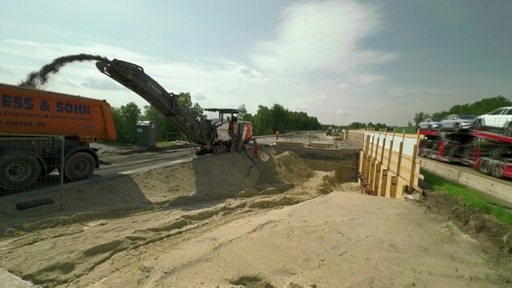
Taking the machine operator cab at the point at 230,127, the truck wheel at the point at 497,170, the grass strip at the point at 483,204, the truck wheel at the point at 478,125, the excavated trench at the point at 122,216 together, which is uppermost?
the truck wheel at the point at 478,125

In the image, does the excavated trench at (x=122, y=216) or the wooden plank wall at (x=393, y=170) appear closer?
the excavated trench at (x=122, y=216)

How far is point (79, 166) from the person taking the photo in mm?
9102

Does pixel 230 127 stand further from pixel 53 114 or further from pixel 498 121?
pixel 498 121

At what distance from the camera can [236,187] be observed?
39.8ft

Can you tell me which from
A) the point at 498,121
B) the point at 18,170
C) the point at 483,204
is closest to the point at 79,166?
the point at 18,170

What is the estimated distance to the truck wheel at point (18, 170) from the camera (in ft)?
23.5

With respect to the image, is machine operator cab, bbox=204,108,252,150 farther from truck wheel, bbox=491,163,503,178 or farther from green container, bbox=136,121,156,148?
truck wheel, bbox=491,163,503,178

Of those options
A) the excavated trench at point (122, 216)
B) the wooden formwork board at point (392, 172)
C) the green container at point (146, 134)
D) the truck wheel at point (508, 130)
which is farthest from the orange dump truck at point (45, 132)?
the truck wheel at point (508, 130)

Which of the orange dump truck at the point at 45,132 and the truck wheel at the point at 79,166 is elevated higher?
the orange dump truck at the point at 45,132

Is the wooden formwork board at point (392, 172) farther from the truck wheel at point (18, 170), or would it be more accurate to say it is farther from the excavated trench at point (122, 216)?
the truck wheel at point (18, 170)

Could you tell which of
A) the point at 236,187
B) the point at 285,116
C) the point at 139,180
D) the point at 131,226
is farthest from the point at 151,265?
the point at 285,116

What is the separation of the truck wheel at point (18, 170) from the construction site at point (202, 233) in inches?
1.2

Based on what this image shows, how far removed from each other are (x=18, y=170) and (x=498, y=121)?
66.9ft

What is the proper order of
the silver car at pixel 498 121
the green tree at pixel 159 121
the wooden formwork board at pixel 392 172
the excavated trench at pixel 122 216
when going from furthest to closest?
the green tree at pixel 159 121
the silver car at pixel 498 121
the wooden formwork board at pixel 392 172
the excavated trench at pixel 122 216
